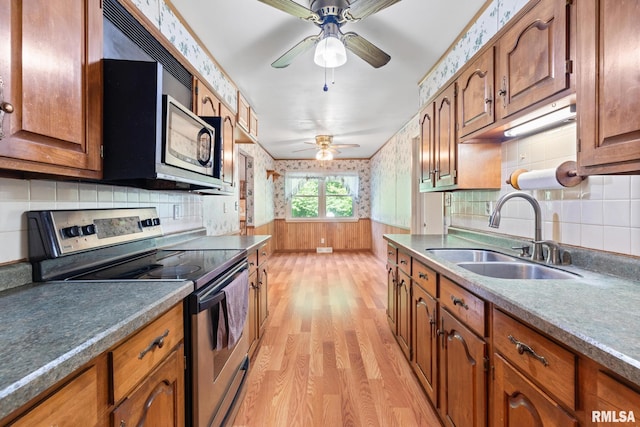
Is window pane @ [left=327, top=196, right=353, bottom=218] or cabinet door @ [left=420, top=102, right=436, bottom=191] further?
window pane @ [left=327, top=196, right=353, bottom=218]

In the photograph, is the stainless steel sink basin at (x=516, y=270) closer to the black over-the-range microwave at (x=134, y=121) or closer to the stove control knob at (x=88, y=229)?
the black over-the-range microwave at (x=134, y=121)

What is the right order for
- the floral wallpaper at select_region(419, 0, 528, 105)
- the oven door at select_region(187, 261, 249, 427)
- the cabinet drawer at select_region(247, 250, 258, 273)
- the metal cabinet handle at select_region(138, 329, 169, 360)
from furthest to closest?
the cabinet drawer at select_region(247, 250, 258, 273) → the floral wallpaper at select_region(419, 0, 528, 105) → the oven door at select_region(187, 261, 249, 427) → the metal cabinet handle at select_region(138, 329, 169, 360)

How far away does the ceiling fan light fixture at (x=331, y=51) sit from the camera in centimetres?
166

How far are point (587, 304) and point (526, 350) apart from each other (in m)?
0.22

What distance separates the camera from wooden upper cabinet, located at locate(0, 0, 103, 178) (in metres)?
0.79

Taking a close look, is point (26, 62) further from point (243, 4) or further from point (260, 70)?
point (260, 70)

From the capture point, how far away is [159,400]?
91cm

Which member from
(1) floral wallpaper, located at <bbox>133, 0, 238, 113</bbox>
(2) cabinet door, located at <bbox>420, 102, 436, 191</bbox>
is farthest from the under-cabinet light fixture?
(1) floral wallpaper, located at <bbox>133, 0, 238, 113</bbox>

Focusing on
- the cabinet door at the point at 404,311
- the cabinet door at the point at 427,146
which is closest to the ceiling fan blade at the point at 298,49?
the cabinet door at the point at 427,146

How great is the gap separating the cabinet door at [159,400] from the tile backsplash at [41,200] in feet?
2.24

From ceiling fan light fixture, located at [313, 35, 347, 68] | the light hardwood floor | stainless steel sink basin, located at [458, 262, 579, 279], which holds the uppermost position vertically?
ceiling fan light fixture, located at [313, 35, 347, 68]

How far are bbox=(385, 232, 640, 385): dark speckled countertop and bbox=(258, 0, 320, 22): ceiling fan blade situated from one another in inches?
59.6

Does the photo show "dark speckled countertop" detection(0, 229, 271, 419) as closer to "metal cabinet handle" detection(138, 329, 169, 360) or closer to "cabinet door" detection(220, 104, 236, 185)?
"metal cabinet handle" detection(138, 329, 169, 360)

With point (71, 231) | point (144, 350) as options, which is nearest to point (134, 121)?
point (71, 231)
